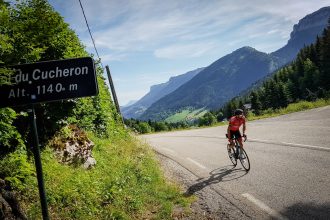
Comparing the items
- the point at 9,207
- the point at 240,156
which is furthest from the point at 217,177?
the point at 9,207

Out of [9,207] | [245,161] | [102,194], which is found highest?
[9,207]

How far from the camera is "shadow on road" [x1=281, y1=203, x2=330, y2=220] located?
6.18 m

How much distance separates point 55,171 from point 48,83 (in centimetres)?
455

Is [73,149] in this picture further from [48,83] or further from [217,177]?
[48,83]

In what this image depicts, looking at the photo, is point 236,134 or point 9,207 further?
point 236,134

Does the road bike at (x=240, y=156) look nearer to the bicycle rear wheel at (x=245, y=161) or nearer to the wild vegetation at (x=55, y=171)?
the bicycle rear wheel at (x=245, y=161)

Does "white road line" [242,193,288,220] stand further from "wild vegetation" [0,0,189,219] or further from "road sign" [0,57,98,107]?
"road sign" [0,57,98,107]

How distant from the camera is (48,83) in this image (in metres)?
4.04

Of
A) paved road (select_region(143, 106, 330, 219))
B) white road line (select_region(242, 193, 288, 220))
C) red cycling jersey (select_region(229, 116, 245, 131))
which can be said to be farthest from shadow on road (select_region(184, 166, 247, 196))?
white road line (select_region(242, 193, 288, 220))

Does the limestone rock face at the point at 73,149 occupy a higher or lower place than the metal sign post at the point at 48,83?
lower

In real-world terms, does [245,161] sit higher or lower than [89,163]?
lower

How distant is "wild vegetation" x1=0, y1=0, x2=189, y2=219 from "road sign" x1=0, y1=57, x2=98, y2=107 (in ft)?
3.31

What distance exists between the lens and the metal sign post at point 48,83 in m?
4.01

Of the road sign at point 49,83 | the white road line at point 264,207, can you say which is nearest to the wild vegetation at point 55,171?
the road sign at point 49,83
